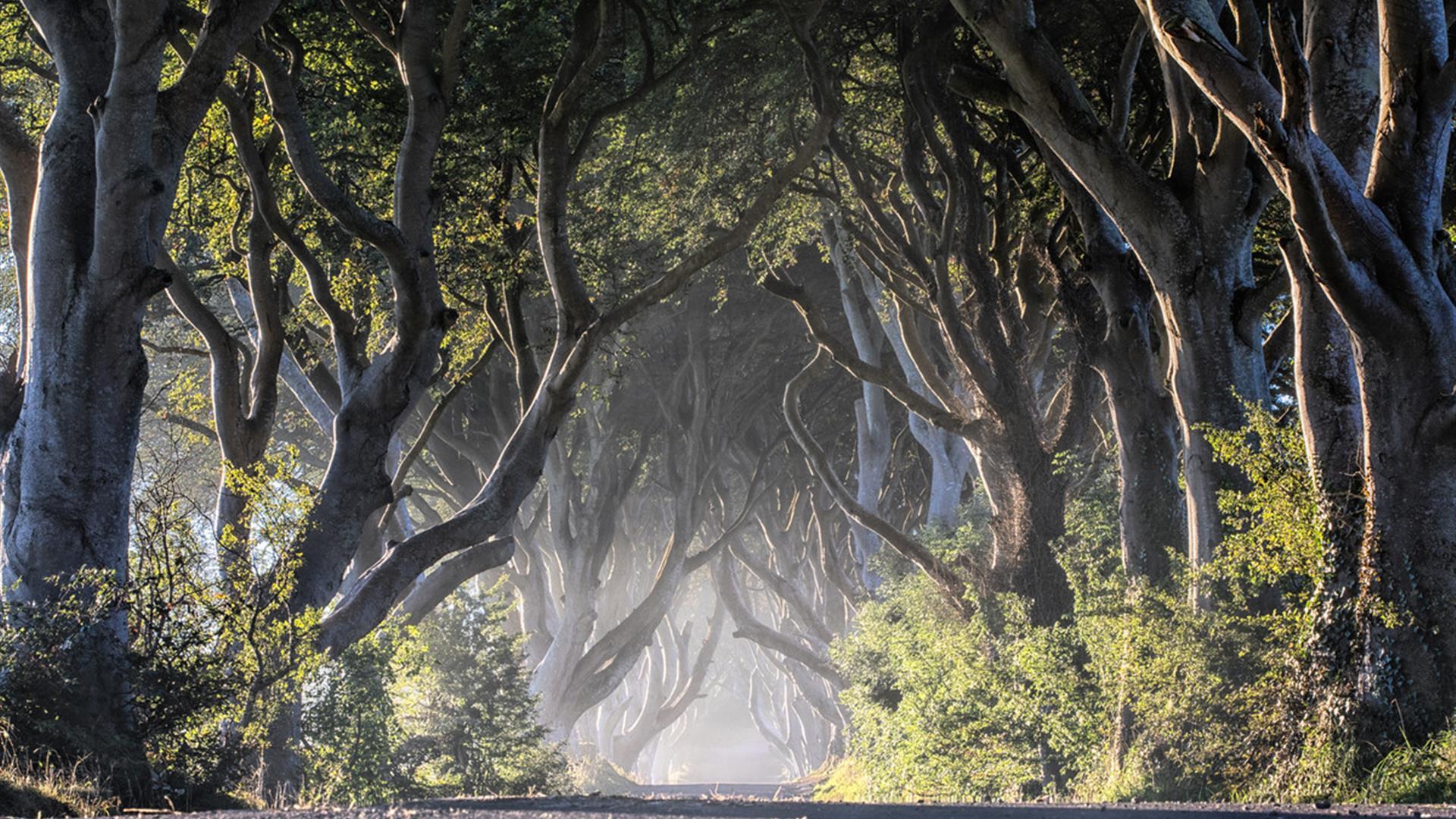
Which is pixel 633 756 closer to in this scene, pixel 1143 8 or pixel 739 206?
pixel 739 206

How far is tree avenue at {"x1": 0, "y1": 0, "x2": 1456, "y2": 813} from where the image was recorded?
25.0 ft

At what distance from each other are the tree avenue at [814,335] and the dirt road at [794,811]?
41.2 inches

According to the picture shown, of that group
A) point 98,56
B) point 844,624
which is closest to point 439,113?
point 98,56

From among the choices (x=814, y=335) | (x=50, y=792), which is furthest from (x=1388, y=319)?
(x=814, y=335)

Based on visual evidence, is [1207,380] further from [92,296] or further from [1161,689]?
[92,296]

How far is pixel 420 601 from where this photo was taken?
1659cm

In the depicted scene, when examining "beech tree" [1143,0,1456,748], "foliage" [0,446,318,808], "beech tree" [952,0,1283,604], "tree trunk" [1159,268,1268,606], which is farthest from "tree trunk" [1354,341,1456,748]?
"foliage" [0,446,318,808]

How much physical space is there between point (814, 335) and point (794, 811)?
10271 millimetres

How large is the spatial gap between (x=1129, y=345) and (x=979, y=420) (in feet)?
8.80

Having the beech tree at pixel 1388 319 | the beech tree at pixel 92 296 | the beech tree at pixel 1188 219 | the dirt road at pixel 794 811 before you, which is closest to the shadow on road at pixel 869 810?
the dirt road at pixel 794 811

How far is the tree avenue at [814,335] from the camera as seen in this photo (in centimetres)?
761

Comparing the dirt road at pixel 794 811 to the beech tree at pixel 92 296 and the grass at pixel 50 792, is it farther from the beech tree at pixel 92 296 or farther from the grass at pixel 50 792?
the beech tree at pixel 92 296

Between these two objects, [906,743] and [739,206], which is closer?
[906,743]

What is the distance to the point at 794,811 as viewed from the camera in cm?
651
